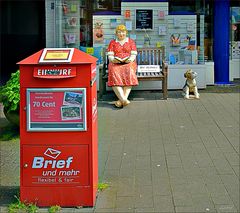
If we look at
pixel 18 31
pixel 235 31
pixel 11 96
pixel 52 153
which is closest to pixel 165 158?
pixel 52 153

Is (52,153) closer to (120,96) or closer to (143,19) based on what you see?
(120,96)

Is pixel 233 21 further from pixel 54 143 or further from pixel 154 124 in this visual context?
pixel 54 143

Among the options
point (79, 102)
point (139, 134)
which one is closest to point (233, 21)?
point (139, 134)

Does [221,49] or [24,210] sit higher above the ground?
[221,49]

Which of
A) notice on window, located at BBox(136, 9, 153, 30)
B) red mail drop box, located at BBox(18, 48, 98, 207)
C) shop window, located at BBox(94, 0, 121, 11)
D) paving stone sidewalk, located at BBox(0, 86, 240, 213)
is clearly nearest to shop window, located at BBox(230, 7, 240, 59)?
notice on window, located at BBox(136, 9, 153, 30)

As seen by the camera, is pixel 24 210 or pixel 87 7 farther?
pixel 87 7

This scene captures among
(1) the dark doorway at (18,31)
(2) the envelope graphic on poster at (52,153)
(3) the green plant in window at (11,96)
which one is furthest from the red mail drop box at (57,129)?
(1) the dark doorway at (18,31)

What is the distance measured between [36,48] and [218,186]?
513 inches

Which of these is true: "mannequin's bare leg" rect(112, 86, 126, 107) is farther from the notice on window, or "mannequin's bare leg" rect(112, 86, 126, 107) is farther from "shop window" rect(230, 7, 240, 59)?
"shop window" rect(230, 7, 240, 59)

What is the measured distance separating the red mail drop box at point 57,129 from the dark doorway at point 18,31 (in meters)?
12.5

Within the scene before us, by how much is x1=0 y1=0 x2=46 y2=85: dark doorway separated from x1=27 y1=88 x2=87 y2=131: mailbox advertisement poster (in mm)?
12498

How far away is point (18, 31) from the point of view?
18.3 meters

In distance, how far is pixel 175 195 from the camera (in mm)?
4969

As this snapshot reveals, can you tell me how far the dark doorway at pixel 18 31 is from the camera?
56.6ft
